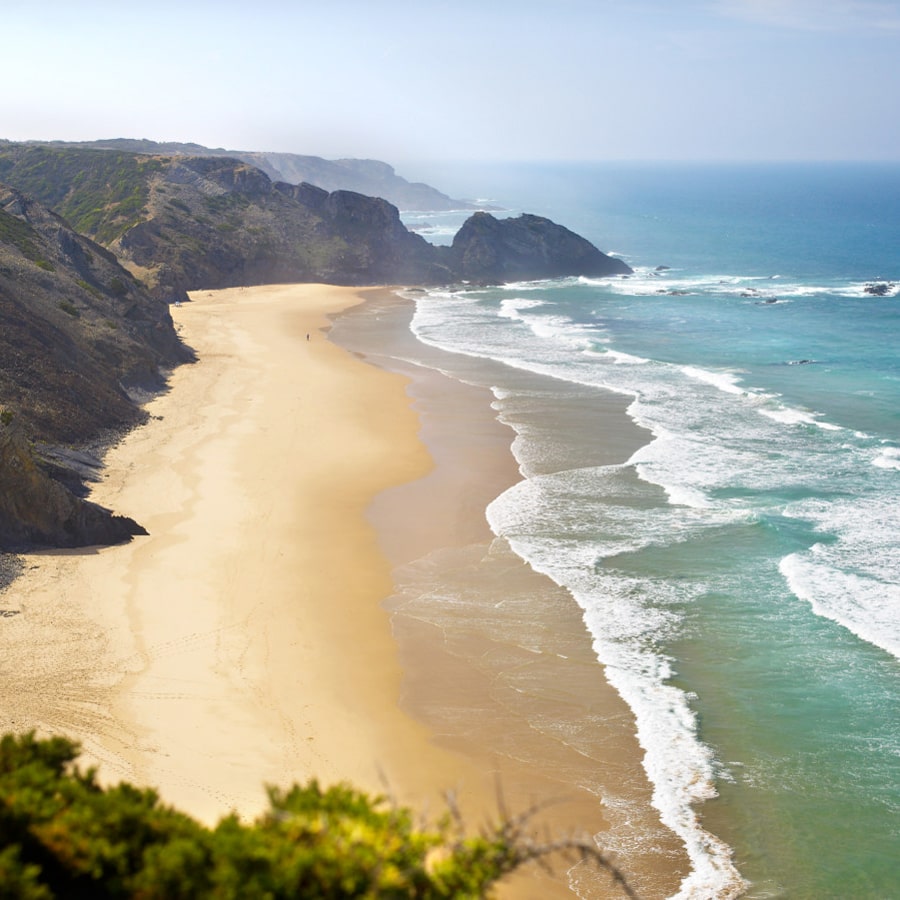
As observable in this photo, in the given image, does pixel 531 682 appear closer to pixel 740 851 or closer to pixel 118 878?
pixel 740 851

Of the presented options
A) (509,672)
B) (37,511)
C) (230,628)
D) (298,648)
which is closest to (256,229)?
(37,511)

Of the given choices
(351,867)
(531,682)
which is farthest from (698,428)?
(351,867)

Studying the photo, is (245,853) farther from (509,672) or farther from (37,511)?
(37,511)

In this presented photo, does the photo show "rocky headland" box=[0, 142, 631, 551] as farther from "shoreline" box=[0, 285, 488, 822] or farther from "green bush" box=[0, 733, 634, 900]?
"green bush" box=[0, 733, 634, 900]

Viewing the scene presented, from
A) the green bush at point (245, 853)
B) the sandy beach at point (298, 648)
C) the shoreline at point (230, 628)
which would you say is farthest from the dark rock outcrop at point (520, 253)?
the green bush at point (245, 853)

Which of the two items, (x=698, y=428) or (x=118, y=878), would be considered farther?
(x=698, y=428)

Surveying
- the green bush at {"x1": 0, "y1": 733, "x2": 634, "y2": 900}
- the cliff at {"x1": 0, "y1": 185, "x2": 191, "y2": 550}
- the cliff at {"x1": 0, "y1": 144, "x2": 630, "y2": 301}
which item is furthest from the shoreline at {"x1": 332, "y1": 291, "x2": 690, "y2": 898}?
the cliff at {"x1": 0, "y1": 144, "x2": 630, "y2": 301}
